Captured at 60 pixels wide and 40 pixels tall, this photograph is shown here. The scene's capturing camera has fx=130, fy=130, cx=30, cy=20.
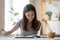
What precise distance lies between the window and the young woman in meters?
A: 0.05

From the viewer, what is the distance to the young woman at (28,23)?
4.36 feet

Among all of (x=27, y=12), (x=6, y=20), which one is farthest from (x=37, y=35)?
(x=6, y=20)

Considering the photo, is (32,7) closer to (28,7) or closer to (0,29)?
(28,7)

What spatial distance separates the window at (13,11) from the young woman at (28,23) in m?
0.05

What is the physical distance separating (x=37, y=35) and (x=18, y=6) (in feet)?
1.24

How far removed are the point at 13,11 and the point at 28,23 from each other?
0.22 m

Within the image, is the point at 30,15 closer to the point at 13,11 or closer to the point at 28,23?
the point at 28,23

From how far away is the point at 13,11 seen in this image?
1407 millimetres

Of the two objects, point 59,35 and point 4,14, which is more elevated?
point 4,14

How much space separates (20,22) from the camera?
1381mm

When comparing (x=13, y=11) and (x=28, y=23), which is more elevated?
(x=13, y=11)

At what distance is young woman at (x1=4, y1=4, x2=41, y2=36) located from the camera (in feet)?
4.36

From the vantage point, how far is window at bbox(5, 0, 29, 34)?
4.55ft

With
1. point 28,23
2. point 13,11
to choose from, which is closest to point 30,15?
point 28,23
